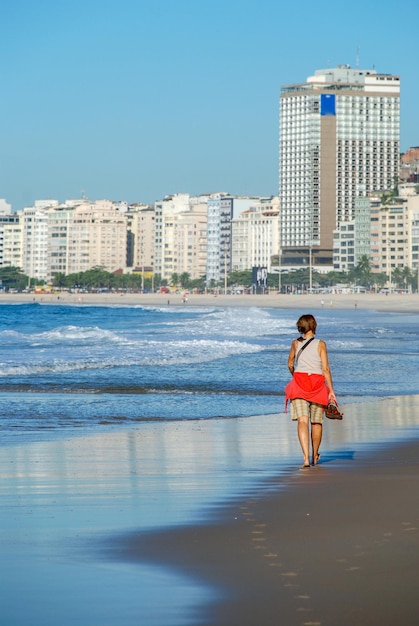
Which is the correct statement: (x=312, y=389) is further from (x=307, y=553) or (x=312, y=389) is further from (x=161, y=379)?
(x=161, y=379)

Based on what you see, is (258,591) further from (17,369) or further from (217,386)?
(17,369)

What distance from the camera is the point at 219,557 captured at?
6328mm

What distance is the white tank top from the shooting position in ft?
33.3

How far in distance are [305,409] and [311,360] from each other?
1.32 feet

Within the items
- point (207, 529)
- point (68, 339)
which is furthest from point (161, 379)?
point (68, 339)

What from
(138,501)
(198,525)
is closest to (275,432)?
(138,501)

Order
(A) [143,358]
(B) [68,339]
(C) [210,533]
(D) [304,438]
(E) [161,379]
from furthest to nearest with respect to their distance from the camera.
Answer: (B) [68,339], (A) [143,358], (E) [161,379], (D) [304,438], (C) [210,533]

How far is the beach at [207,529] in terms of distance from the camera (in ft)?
17.4

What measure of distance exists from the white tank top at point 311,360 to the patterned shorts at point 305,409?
25 cm

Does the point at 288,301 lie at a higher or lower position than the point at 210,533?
lower

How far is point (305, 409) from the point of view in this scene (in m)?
10.2

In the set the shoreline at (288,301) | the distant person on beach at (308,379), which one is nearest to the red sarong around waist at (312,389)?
the distant person on beach at (308,379)

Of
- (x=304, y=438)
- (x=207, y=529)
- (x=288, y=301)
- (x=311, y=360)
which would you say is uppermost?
(x=311, y=360)

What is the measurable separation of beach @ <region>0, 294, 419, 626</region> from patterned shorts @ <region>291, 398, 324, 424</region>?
1.43 ft
